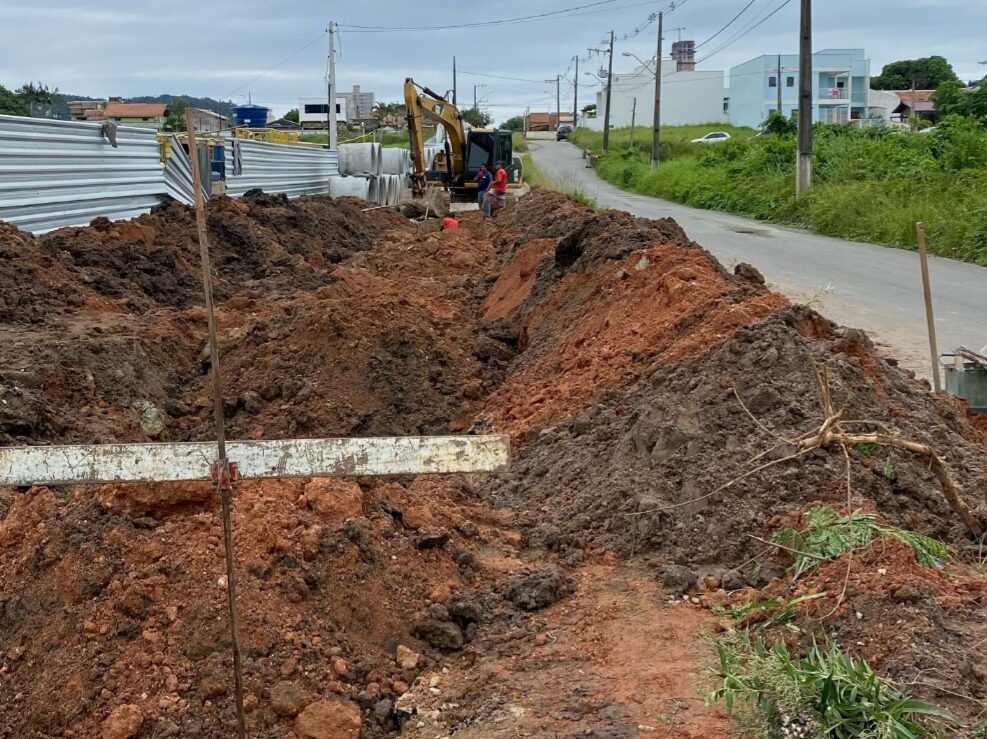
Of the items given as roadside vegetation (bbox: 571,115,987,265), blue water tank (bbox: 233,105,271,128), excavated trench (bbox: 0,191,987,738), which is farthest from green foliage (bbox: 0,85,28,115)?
excavated trench (bbox: 0,191,987,738)

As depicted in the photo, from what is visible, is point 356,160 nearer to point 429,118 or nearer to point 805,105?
point 429,118

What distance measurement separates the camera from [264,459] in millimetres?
3729

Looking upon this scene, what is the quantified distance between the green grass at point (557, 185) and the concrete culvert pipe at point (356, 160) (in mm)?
5384

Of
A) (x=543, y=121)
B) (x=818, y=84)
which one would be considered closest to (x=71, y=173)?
(x=818, y=84)

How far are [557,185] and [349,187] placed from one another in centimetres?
637

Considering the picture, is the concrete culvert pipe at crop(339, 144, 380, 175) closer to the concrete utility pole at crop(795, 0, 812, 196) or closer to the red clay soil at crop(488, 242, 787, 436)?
the concrete utility pole at crop(795, 0, 812, 196)

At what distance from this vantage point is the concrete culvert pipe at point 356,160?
1271 inches

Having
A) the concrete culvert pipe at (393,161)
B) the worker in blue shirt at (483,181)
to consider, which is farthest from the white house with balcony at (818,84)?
the worker in blue shirt at (483,181)

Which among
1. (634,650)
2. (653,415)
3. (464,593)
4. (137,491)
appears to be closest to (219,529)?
(137,491)

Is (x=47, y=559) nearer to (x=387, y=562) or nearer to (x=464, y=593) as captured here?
(x=387, y=562)

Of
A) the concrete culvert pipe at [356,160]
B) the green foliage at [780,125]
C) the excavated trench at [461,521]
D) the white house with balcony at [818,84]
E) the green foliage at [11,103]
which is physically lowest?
the excavated trench at [461,521]

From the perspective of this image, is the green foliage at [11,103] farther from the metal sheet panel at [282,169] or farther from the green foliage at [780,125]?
the green foliage at [780,125]

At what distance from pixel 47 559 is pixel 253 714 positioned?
1189mm

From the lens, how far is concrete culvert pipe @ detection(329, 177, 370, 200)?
30.1 meters
